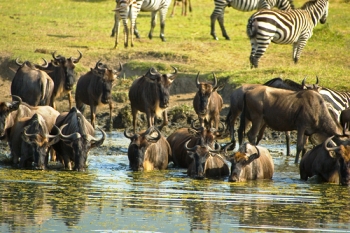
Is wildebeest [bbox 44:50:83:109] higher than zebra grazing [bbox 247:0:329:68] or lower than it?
lower

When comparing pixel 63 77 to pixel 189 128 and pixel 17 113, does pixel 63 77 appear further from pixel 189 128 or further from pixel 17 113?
pixel 189 128

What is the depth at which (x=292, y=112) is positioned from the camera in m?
15.4

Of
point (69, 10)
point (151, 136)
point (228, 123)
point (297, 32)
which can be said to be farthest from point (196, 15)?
point (151, 136)

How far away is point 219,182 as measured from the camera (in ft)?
43.4

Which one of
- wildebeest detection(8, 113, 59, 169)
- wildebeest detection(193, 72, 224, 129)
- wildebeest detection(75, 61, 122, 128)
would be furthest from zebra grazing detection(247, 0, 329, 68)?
wildebeest detection(8, 113, 59, 169)

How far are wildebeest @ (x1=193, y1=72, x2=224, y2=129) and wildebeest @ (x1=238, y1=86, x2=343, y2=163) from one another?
139 cm

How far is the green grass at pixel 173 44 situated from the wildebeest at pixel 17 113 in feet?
19.7

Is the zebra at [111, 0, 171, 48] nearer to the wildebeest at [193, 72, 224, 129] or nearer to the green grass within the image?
the green grass

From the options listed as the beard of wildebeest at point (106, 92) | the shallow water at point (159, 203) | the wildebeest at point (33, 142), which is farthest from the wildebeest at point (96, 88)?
the wildebeest at point (33, 142)

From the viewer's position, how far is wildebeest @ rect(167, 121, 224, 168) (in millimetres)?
14008

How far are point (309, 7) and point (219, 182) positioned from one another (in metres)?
13.1

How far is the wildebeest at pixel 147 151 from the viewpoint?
1423cm

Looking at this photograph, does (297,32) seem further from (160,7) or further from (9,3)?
(9,3)

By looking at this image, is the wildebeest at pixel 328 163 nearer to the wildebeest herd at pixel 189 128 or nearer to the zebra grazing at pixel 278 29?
the wildebeest herd at pixel 189 128
